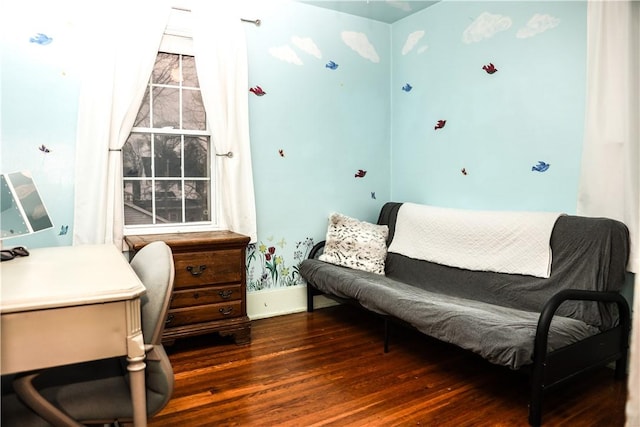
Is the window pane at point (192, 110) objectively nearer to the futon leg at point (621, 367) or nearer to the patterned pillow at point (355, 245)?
the patterned pillow at point (355, 245)

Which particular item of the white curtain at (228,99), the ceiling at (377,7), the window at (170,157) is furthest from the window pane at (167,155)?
the ceiling at (377,7)

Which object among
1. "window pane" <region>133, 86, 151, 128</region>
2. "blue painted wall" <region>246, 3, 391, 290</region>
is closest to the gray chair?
"window pane" <region>133, 86, 151, 128</region>

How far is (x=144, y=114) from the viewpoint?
313cm

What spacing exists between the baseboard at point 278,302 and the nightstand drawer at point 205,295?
1.70 feet

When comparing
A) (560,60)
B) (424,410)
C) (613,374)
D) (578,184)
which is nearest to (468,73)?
(560,60)

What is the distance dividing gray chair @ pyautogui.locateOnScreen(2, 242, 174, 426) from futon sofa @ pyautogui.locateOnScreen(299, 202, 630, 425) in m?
1.49

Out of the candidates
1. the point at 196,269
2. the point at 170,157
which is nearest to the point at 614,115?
the point at 196,269

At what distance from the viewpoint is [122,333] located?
4.18 ft

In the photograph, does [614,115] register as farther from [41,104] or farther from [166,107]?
[41,104]

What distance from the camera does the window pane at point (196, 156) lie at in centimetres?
331

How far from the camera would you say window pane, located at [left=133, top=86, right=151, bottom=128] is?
122 inches

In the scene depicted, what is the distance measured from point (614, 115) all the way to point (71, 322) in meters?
2.57

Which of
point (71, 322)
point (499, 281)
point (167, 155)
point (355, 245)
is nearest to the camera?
point (71, 322)

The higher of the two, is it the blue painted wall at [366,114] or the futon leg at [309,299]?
the blue painted wall at [366,114]
